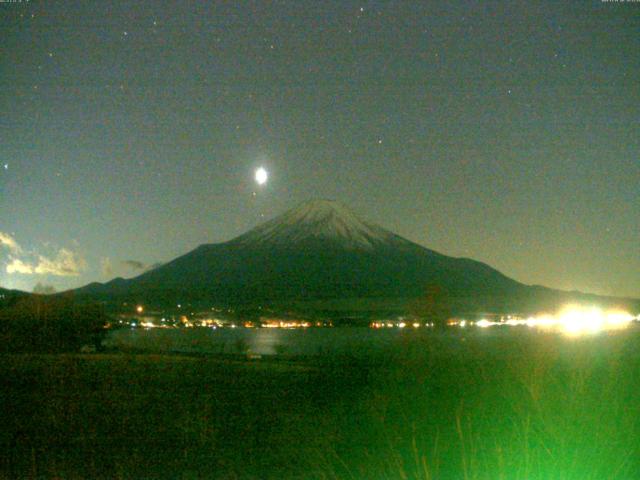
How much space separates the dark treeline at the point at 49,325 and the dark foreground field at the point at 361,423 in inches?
692

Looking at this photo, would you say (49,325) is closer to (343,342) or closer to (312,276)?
(343,342)

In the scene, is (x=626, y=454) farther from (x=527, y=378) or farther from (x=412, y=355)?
(x=412, y=355)

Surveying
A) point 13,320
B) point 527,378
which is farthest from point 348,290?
point 527,378

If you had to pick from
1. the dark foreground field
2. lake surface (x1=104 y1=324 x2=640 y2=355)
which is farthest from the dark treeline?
the dark foreground field

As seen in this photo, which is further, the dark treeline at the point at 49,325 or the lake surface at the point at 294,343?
the dark treeline at the point at 49,325

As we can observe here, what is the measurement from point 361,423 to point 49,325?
28.2m

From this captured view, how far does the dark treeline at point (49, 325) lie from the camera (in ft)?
118

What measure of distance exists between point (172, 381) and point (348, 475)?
40.0 feet

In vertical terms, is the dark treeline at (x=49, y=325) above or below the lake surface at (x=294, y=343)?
above

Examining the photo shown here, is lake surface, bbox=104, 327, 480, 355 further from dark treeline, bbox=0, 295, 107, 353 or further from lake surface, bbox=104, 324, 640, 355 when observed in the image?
dark treeline, bbox=0, 295, 107, 353

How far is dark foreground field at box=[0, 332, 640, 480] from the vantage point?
8.18 m

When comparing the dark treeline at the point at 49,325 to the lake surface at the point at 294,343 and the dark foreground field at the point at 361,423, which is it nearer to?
the lake surface at the point at 294,343

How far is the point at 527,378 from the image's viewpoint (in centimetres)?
1209

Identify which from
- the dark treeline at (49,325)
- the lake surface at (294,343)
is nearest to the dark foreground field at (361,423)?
the lake surface at (294,343)
